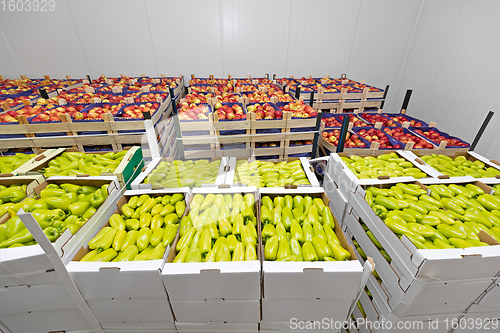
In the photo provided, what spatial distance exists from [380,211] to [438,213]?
0.41 m

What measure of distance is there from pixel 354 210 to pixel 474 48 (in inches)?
225

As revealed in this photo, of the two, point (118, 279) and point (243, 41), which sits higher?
point (243, 41)

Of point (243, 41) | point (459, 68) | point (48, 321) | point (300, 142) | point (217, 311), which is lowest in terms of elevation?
point (48, 321)

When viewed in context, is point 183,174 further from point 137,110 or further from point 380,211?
point 137,110

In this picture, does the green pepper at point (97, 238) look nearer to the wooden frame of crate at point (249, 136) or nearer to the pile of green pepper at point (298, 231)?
the pile of green pepper at point (298, 231)

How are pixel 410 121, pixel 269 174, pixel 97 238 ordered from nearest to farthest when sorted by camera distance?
1. pixel 97 238
2. pixel 269 174
3. pixel 410 121

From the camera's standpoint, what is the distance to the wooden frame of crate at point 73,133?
10.1ft

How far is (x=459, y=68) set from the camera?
4.98 metres

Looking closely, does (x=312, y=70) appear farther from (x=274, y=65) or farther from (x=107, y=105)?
(x=107, y=105)

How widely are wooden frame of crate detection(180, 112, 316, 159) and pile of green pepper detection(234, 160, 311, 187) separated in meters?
0.73

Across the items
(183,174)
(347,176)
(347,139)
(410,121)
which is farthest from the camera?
(410,121)

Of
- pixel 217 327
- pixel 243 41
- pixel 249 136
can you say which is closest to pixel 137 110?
pixel 249 136

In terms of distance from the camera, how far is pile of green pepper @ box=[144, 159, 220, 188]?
2.18 meters

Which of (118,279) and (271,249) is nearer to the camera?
(118,279)
